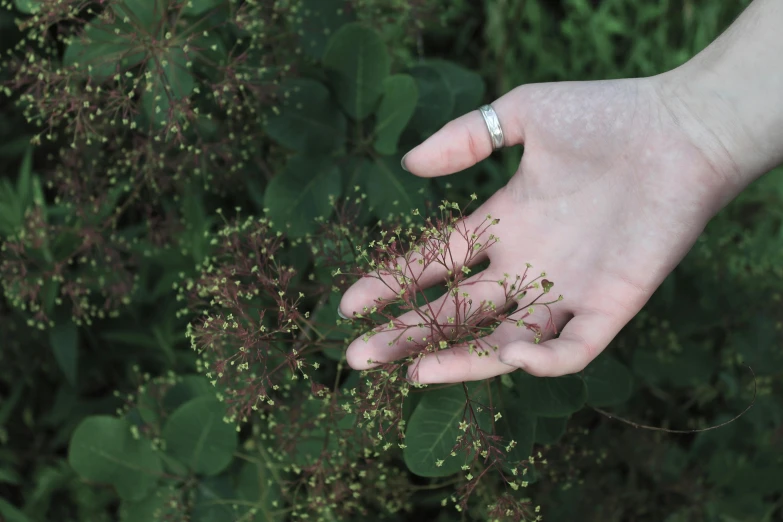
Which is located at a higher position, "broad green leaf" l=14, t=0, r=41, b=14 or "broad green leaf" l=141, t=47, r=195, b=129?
"broad green leaf" l=14, t=0, r=41, b=14

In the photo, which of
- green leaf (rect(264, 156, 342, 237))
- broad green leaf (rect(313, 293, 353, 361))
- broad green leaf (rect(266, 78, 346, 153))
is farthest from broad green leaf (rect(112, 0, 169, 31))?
broad green leaf (rect(313, 293, 353, 361))

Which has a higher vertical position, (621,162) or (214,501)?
(621,162)

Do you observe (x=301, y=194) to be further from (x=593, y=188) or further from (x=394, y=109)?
(x=593, y=188)

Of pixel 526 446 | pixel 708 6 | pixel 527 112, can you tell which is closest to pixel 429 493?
pixel 526 446

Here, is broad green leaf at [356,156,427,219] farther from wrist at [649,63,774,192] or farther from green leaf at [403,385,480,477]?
wrist at [649,63,774,192]

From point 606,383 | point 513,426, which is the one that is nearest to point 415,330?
point 513,426

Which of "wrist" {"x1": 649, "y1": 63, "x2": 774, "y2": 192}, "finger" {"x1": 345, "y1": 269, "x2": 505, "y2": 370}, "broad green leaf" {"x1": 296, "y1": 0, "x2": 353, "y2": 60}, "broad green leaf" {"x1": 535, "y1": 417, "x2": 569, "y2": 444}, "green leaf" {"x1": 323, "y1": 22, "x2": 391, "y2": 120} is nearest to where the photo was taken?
"finger" {"x1": 345, "y1": 269, "x2": 505, "y2": 370}

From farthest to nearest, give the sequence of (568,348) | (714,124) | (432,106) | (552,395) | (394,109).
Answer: (432,106), (394,109), (714,124), (552,395), (568,348)

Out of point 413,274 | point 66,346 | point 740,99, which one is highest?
point 740,99
